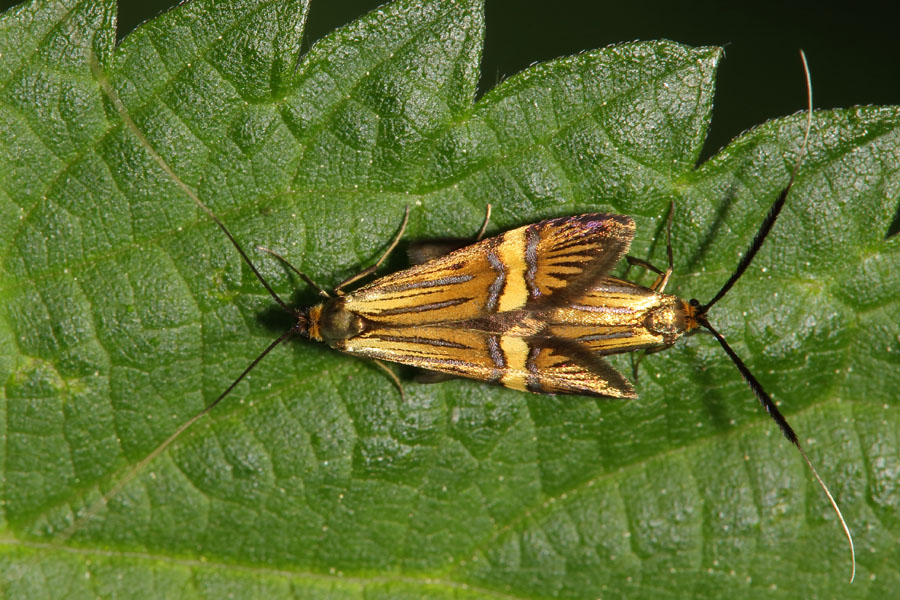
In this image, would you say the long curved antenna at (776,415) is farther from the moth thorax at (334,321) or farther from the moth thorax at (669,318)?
the moth thorax at (334,321)

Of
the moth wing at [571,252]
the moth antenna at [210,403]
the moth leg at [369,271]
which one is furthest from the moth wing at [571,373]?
the moth antenna at [210,403]

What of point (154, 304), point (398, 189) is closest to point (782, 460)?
point (398, 189)

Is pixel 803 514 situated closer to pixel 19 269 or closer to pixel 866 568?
pixel 866 568

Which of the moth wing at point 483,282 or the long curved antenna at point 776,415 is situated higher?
the moth wing at point 483,282

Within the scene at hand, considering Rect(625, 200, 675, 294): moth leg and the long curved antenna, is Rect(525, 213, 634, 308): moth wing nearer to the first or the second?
Rect(625, 200, 675, 294): moth leg

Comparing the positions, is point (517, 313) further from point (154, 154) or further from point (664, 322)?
point (154, 154)

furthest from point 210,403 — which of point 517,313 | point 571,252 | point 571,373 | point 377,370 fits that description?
point 571,252

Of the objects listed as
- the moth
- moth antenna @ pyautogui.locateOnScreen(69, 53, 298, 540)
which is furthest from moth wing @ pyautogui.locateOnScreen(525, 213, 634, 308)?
moth antenna @ pyautogui.locateOnScreen(69, 53, 298, 540)
